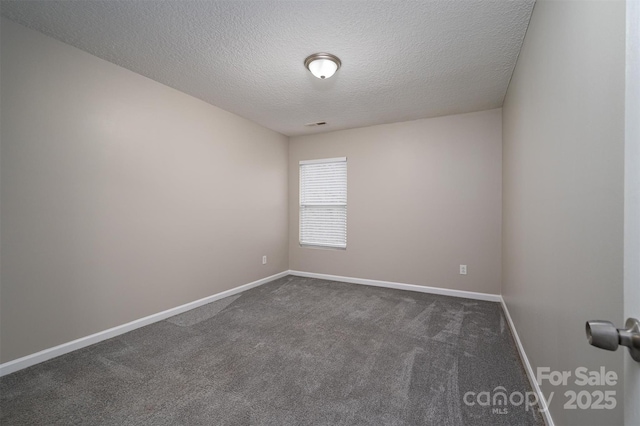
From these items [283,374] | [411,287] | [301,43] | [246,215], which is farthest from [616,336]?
[246,215]

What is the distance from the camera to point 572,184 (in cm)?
116

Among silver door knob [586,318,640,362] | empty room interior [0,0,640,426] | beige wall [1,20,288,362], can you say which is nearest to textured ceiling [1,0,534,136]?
empty room interior [0,0,640,426]

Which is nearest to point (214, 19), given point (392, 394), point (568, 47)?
point (568, 47)

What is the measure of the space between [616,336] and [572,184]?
0.90 metres

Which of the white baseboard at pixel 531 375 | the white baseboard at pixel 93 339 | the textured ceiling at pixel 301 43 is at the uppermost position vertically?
the textured ceiling at pixel 301 43

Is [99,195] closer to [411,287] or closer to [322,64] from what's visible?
[322,64]

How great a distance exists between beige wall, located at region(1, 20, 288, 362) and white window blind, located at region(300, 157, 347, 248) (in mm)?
1459

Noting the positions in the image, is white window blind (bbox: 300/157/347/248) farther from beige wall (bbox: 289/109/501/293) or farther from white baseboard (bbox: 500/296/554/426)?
white baseboard (bbox: 500/296/554/426)

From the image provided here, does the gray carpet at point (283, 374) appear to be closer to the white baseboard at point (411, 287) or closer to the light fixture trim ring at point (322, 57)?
the white baseboard at point (411, 287)

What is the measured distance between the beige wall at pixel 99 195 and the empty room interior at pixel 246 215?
17 mm

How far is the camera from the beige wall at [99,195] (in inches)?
78.7

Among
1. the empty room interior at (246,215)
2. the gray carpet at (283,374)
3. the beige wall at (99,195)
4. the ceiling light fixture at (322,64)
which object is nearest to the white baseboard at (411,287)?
the empty room interior at (246,215)

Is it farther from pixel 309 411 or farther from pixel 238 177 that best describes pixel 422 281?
pixel 238 177

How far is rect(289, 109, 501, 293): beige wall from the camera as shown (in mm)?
3555
